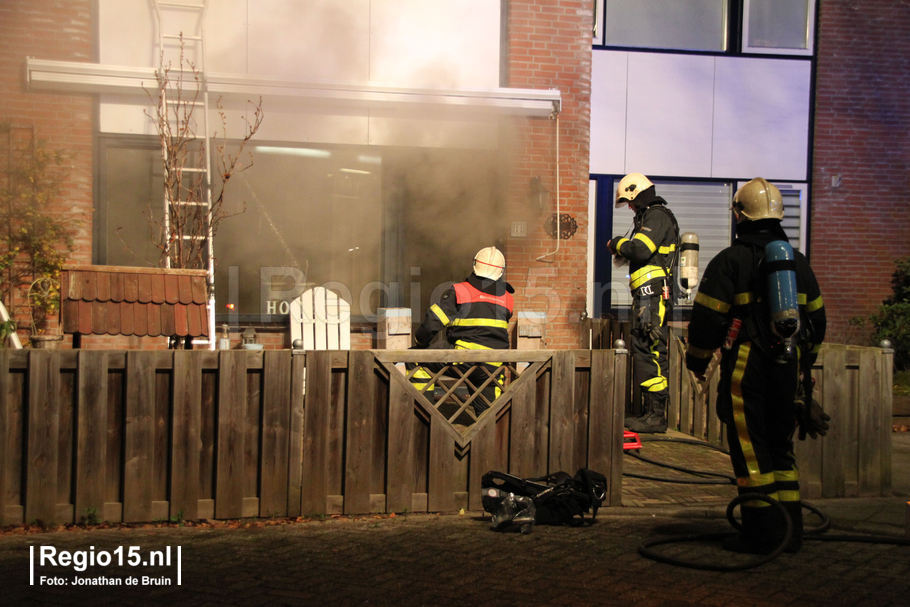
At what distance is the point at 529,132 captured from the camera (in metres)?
9.24

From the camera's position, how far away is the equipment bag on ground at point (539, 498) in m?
4.49

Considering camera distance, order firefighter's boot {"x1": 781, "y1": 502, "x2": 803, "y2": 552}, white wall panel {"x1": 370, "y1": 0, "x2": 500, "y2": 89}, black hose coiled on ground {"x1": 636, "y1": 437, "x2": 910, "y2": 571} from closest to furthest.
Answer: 1. black hose coiled on ground {"x1": 636, "y1": 437, "x2": 910, "y2": 571}
2. firefighter's boot {"x1": 781, "y1": 502, "x2": 803, "y2": 552}
3. white wall panel {"x1": 370, "y1": 0, "x2": 500, "y2": 89}

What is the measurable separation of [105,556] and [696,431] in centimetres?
503

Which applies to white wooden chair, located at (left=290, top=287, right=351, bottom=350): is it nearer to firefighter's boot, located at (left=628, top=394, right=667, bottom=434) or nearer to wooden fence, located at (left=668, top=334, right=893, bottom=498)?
firefighter's boot, located at (left=628, top=394, right=667, bottom=434)

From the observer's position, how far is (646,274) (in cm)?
674

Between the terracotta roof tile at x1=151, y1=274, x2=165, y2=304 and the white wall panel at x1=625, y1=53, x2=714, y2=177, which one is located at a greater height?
the white wall panel at x1=625, y1=53, x2=714, y2=177

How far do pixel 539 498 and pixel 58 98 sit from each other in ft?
21.2

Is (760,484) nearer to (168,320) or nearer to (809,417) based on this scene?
(809,417)

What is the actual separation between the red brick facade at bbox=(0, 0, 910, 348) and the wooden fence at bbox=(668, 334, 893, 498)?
4.08 m

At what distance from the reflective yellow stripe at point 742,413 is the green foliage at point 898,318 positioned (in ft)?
19.6

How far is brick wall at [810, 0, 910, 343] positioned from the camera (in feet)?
34.4

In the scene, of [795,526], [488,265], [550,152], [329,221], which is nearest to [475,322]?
[488,265]

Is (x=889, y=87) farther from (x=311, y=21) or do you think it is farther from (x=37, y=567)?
(x=37, y=567)

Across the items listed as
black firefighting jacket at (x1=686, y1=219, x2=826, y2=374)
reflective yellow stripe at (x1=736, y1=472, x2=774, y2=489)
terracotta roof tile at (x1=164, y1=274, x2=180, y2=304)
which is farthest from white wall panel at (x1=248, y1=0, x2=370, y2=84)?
reflective yellow stripe at (x1=736, y1=472, x2=774, y2=489)
